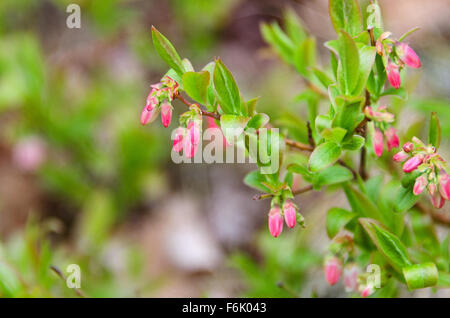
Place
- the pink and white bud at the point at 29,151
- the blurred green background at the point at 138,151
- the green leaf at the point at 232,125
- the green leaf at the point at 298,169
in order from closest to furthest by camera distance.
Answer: the green leaf at the point at 232,125 → the green leaf at the point at 298,169 → the blurred green background at the point at 138,151 → the pink and white bud at the point at 29,151

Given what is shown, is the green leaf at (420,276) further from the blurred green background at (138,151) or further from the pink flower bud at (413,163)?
the blurred green background at (138,151)

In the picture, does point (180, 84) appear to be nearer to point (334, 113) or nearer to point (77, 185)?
point (334, 113)

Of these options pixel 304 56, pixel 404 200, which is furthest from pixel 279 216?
pixel 304 56

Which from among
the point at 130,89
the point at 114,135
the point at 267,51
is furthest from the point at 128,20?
the point at 267,51

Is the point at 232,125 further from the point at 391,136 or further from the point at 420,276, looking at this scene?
the point at 420,276

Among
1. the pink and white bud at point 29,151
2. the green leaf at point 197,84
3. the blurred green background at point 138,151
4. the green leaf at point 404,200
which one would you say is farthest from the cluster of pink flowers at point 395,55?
the pink and white bud at point 29,151

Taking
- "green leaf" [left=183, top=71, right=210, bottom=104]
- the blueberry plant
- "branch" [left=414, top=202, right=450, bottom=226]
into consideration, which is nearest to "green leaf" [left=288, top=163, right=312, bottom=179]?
the blueberry plant
